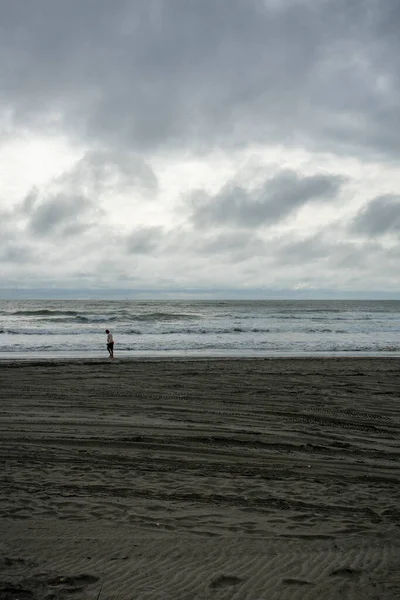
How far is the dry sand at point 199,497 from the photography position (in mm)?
3588

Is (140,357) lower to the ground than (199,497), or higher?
lower

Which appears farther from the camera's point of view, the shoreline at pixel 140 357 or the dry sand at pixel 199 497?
the shoreline at pixel 140 357

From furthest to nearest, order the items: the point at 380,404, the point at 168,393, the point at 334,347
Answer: the point at 334,347 → the point at 168,393 → the point at 380,404

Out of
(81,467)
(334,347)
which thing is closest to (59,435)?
(81,467)

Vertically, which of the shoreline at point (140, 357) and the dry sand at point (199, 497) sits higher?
the dry sand at point (199, 497)

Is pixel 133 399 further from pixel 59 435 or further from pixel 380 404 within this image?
pixel 380 404

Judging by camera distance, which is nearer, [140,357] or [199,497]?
[199,497]

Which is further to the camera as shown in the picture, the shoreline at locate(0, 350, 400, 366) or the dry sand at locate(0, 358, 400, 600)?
the shoreline at locate(0, 350, 400, 366)

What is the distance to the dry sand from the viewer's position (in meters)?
3.59

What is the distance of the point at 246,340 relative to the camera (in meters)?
28.7

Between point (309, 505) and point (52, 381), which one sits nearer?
point (309, 505)

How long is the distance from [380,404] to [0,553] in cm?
848

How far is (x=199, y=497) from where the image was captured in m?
5.14

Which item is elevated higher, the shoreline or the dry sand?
the dry sand
